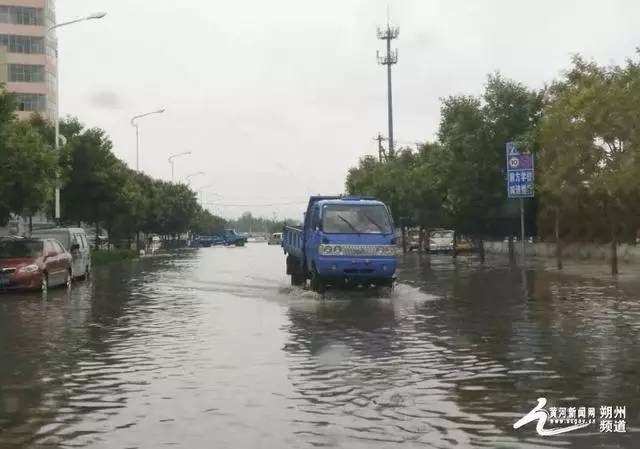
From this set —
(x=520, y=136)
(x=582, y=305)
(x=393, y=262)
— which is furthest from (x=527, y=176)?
(x=582, y=305)

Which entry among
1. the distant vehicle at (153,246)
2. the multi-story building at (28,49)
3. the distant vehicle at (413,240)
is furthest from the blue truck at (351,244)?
the multi-story building at (28,49)

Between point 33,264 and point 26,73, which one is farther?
point 26,73

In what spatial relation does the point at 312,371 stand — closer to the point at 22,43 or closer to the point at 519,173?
the point at 519,173

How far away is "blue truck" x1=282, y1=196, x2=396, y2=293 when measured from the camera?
74.3ft

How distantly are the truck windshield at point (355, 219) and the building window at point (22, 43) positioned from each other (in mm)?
78194

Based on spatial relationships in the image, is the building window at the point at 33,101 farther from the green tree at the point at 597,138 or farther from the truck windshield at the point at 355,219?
the truck windshield at the point at 355,219

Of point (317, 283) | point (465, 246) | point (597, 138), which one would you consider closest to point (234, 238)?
point (465, 246)

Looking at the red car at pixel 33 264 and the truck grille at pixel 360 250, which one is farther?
the red car at pixel 33 264

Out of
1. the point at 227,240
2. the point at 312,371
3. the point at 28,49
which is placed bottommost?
the point at 312,371

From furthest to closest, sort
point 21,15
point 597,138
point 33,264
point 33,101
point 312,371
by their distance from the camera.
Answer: point 33,101
point 21,15
point 597,138
point 33,264
point 312,371

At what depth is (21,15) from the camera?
9350cm

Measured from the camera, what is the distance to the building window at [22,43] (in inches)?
3674

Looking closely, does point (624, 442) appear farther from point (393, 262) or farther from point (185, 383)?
point (393, 262)

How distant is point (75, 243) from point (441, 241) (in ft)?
124
